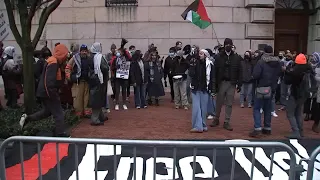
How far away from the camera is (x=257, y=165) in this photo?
6.00 metres

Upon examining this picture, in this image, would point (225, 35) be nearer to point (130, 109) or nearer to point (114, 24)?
point (114, 24)

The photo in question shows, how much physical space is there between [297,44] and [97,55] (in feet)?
37.4

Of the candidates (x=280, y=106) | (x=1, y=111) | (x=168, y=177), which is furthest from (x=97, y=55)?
(x=280, y=106)

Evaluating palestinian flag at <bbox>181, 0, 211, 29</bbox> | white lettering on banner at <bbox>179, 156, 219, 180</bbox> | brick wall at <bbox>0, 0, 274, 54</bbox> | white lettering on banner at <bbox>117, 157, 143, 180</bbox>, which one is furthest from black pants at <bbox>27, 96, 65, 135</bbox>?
brick wall at <bbox>0, 0, 274, 54</bbox>

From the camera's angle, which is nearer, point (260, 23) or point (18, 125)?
point (18, 125)

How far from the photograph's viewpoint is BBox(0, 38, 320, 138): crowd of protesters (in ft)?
25.0

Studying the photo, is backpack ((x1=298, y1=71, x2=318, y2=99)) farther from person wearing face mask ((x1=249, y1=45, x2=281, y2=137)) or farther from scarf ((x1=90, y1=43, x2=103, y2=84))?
scarf ((x1=90, y1=43, x2=103, y2=84))

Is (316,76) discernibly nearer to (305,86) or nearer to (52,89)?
(305,86)

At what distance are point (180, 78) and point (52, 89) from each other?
16.0 ft

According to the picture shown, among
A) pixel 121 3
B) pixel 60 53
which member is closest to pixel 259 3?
pixel 121 3

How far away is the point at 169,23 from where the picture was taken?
15.6 meters

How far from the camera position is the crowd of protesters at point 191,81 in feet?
25.0

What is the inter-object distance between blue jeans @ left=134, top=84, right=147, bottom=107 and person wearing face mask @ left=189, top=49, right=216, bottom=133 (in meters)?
3.59

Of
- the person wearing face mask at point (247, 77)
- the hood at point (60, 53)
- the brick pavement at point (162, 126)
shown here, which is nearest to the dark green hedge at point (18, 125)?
the brick pavement at point (162, 126)
